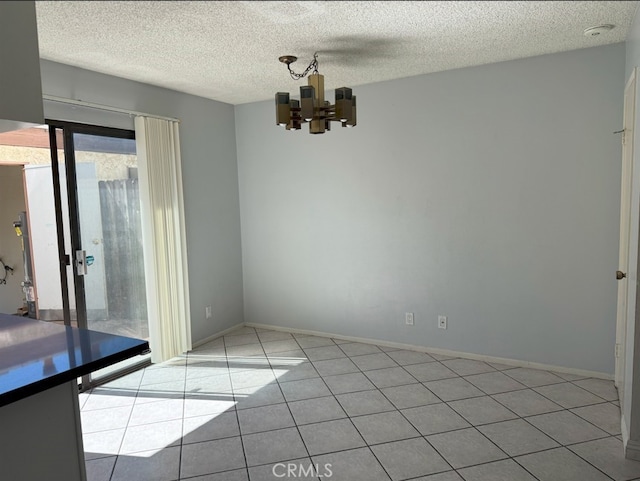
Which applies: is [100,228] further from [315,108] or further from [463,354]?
[463,354]

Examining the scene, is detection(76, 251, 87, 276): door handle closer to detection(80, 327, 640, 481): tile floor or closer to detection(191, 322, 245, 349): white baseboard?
detection(80, 327, 640, 481): tile floor

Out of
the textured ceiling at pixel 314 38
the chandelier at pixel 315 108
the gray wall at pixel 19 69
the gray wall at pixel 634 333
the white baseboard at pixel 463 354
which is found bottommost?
the white baseboard at pixel 463 354

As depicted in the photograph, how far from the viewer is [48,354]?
1532 millimetres

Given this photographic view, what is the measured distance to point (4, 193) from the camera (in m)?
3.23

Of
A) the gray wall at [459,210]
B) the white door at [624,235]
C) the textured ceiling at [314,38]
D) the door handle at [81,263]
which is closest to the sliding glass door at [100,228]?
the door handle at [81,263]

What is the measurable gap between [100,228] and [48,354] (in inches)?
→ 81.6

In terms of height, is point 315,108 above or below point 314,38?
below

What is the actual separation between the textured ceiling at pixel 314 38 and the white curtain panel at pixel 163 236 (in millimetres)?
453

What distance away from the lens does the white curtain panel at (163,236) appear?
3.54 metres

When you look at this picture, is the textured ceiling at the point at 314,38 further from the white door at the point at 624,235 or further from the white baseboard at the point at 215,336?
the white baseboard at the point at 215,336

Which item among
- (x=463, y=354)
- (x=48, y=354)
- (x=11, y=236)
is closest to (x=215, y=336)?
(x=11, y=236)

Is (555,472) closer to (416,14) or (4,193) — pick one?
(416,14)

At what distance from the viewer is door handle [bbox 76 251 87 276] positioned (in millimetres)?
3199

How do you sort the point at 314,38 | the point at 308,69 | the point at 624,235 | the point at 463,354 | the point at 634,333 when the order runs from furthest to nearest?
the point at 463,354, the point at 308,69, the point at 624,235, the point at 314,38, the point at 634,333
